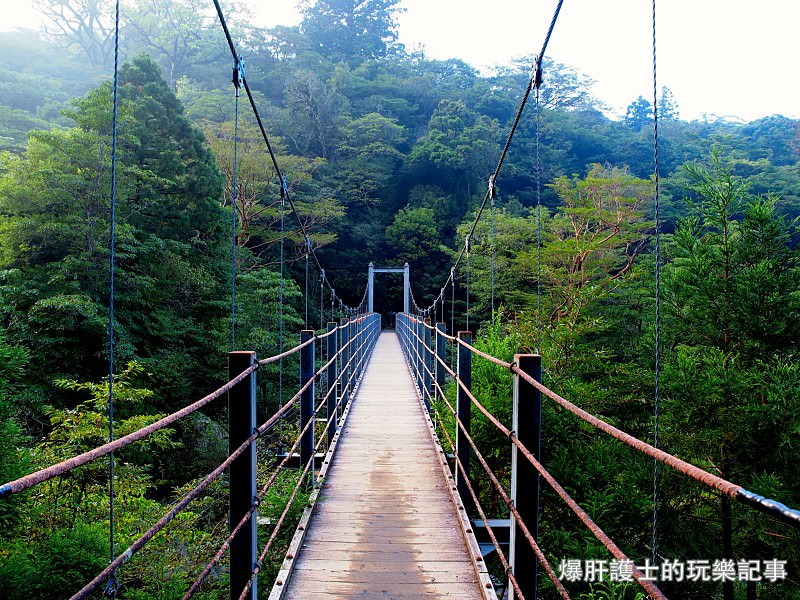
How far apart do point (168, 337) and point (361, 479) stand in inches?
275

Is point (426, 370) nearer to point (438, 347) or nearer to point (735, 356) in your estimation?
point (438, 347)

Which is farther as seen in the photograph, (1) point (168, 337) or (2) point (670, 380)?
(1) point (168, 337)

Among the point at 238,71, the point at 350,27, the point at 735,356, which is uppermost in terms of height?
the point at 350,27

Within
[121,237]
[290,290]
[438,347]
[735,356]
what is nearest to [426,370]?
[438,347]

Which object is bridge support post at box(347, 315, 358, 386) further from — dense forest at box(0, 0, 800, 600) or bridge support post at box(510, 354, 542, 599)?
bridge support post at box(510, 354, 542, 599)

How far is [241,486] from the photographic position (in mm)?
1241

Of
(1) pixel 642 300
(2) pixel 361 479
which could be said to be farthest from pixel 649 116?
(2) pixel 361 479

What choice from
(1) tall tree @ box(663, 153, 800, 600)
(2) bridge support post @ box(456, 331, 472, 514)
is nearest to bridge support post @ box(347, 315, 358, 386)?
(2) bridge support post @ box(456, 331, 472, 514)

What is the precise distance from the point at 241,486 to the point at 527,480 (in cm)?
68

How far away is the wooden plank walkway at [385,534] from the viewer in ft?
4.77

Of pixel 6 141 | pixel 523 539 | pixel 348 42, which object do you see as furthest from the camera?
pixel 348 42

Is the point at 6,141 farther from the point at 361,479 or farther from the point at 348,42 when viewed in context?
the point at 348,42

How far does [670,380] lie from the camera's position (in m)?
4.98

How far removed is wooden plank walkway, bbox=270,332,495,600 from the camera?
1.46m
